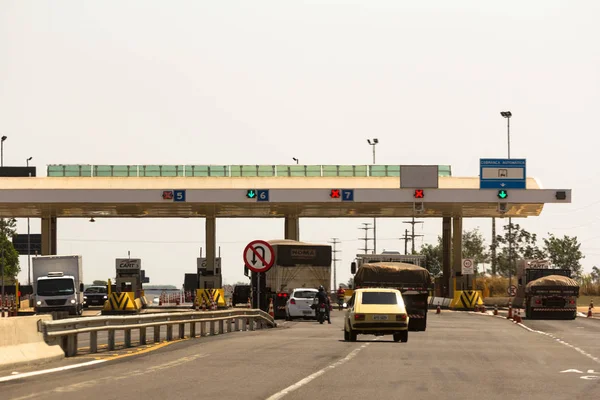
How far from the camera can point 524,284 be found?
6212cm

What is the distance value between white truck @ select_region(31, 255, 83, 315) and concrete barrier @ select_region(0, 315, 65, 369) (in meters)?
38.7

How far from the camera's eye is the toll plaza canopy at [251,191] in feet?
237

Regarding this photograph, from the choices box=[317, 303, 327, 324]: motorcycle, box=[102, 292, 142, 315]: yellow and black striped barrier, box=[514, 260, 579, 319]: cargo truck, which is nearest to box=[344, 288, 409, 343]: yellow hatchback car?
box=[317, 303, 327, 324]: motorcycle

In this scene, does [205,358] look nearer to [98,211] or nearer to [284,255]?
[284,255]

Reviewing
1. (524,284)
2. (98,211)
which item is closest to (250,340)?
(524,284)

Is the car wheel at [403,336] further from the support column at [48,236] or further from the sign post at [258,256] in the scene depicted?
the support column at [48,236]

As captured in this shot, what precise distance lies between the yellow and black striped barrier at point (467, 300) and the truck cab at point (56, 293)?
23.7 m

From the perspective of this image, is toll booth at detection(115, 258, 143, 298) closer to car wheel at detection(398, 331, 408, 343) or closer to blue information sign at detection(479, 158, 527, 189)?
blue information sign at detection(479, 158, 527, 189)

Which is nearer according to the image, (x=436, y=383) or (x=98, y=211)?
(x=436, y=383)

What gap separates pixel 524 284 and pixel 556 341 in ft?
93.0

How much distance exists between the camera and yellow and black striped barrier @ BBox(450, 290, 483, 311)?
234 feet

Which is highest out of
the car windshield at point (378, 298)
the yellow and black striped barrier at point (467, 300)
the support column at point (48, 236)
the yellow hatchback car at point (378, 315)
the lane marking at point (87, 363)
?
the support column at point (48, 236)

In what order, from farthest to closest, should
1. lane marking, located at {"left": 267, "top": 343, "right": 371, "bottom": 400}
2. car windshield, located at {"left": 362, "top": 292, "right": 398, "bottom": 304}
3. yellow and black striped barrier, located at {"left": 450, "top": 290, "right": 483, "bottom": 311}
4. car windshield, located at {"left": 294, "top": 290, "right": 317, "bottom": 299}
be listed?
yellow and black striped barrier, located at {"left": 450, "top": 290, "right": 483, "bottom": 311} → car windshield, located at {"left": 294, "top": 290, "right": 317, "bottom": 299} → car windshield, located at {"left": 362, "top": 292, "right": 398, "bottom": 304} → lane marking, located at {"left": 267, "top": 343, "right": 371, "bottom": 400}

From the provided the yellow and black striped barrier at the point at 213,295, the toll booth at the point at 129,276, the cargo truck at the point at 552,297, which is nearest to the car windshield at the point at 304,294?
the cargo truck at the point at 552,297
